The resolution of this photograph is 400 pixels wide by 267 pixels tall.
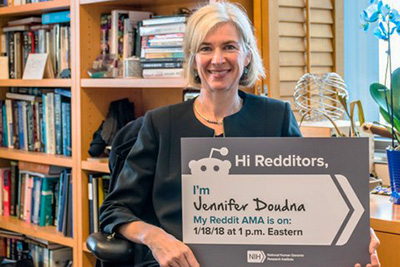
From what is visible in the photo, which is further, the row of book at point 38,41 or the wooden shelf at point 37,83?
the row of book at point 38,41

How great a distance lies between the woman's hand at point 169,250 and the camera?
59.0 inches

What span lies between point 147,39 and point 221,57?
2.66 feet

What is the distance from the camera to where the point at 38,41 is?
3.16 metres

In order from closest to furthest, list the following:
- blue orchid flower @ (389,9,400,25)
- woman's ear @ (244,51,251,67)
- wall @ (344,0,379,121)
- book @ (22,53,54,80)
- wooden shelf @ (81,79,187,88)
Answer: woman's ear @ (244,51,251,67), blue orchid flower @ (389,9,400,25), wooden shelf @ (81,79,187,88), wall @ (344,0,379,121), book @ (22,53,54,80)

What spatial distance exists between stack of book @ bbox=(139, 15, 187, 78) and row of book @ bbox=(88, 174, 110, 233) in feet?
1.88

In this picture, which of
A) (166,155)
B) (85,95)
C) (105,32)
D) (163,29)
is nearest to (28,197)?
(85,95)

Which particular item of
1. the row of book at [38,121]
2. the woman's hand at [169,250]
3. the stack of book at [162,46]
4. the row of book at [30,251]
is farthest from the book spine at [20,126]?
the woman's hand at [169,250]

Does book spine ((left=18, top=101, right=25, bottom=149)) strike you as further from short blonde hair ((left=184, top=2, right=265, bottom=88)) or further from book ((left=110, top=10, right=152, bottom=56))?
short blonde hair ((left=184, top=2, right=265, bottom=88))

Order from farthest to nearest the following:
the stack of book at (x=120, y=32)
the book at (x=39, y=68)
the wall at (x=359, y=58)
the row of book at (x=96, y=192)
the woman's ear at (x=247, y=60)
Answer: the book at (x=39, y=68) → the row of book at (x=96, y=192) → the stack of book at (x=120, y=32) → the wall at (x=359, y=58) → the woman's ear at (x=247, y=60)

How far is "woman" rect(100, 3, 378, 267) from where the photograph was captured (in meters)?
1.79

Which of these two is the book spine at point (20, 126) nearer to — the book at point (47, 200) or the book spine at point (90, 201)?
the book at point (47, 200)

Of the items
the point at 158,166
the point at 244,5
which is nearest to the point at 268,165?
the point at 158,166

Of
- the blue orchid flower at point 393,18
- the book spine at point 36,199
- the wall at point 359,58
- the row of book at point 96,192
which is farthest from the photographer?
the book spine at point 36,199

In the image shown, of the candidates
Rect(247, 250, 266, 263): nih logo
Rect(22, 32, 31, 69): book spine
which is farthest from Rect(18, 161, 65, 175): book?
Rect(247, 250, 266, 263): nih logo
